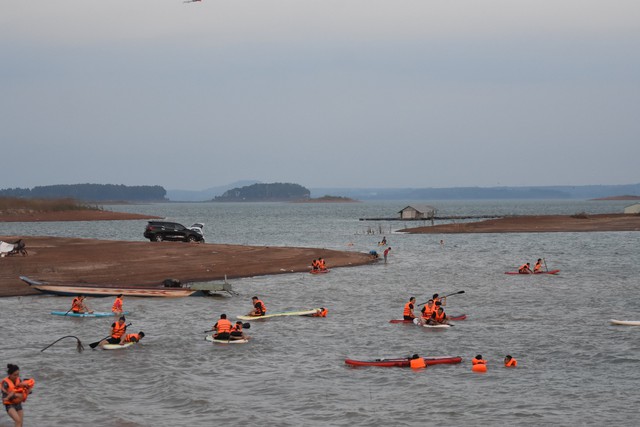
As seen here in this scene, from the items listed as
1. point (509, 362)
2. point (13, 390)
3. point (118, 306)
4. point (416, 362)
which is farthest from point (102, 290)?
point (13, 390)

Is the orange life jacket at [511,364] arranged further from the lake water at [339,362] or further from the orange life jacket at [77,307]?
the orange life jacket at [77,307]

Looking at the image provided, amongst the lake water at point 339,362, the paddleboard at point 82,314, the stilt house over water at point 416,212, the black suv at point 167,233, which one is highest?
the stilt house over water at point 416,212

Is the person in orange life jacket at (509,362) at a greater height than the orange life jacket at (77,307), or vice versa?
the orange life jacket at (77,307)

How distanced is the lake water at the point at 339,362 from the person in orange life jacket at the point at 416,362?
0.44 meters

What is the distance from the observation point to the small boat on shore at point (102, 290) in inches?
1759

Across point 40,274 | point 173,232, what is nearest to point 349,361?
point 40,274

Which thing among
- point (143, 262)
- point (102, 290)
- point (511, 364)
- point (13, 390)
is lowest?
point (511, 364)

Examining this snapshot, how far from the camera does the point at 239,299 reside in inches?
1818

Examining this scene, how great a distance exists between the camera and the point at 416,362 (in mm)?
28812

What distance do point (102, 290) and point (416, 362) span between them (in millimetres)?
22410

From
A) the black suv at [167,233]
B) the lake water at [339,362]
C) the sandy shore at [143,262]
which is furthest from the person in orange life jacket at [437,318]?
the black suv at [167,233]

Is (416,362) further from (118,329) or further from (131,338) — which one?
(118,329)

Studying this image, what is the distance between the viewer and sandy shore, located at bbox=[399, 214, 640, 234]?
117438mm

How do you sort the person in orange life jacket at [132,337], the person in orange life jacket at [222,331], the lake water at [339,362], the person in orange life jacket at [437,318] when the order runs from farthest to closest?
the person in orange life jacket at [437,318] < the person in orange life jacket at [222,331] < the person in orange life jacket at [132,337] < the lake water at [339,362]
